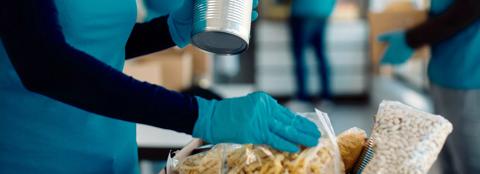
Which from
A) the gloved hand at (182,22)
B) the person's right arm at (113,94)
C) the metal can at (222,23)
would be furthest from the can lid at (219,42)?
the gloved hand at (182,22)

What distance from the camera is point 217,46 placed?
90cm

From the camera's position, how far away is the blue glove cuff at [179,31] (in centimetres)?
118

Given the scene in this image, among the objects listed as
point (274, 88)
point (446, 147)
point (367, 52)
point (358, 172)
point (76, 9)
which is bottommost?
point (274, 88)

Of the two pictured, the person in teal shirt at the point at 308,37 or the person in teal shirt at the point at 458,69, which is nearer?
the person in teal shirt at the point at 458,69

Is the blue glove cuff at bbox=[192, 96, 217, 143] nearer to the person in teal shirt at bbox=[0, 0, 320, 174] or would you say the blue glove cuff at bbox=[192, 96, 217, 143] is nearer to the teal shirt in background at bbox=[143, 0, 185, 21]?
the person in teal shirt at bbox=[0, 0, 320, 174]

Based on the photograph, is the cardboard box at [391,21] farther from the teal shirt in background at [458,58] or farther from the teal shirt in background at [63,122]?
the teal shirt in background at [63,122]

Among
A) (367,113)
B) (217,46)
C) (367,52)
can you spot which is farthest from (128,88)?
(367,52)

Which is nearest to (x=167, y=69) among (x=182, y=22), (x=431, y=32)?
(x=431, y=32)

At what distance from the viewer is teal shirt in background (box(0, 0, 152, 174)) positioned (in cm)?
100

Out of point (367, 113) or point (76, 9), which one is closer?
point (76, 9)

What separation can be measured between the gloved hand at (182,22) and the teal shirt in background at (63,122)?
0.13 m

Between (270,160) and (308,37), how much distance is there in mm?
3709

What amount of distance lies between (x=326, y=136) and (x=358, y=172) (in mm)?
78

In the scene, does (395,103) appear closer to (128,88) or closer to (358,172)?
(358,172)
